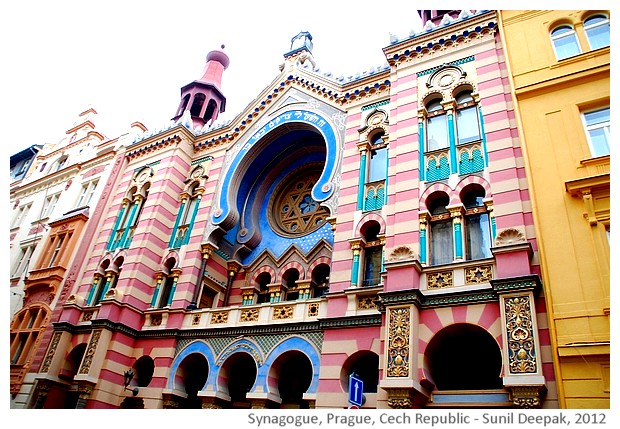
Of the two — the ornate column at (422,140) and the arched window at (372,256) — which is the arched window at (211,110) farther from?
the arched window at (372,256)

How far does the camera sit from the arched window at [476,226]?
12.8 meters

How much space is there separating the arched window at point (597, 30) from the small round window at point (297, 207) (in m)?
10.8

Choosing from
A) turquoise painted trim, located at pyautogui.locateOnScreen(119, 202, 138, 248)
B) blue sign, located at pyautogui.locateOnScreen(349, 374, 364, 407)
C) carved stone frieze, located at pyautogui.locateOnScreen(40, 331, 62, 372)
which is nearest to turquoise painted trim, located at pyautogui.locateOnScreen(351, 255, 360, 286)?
blue sign, located at pyautogui.locateOnScreen(349, 374, 364, 407)

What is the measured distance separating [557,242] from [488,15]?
869 centimetres

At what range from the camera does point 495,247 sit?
11.5 meters

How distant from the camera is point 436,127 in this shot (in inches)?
609

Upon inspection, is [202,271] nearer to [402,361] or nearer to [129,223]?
[129,223]

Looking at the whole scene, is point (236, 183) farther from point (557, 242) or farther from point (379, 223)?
point (557, 242)

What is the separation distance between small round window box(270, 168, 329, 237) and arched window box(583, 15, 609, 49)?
10799 millimetres

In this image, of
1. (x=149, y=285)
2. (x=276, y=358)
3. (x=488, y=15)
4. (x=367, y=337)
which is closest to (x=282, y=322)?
(x=276, y=358)

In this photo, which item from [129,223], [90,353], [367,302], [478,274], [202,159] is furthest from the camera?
[202,159]

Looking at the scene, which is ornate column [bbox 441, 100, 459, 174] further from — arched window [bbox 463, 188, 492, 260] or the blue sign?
the blue sign

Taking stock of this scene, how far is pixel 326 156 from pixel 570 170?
9220 mm

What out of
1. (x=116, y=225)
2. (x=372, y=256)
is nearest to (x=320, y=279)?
(x=372, y=256)
